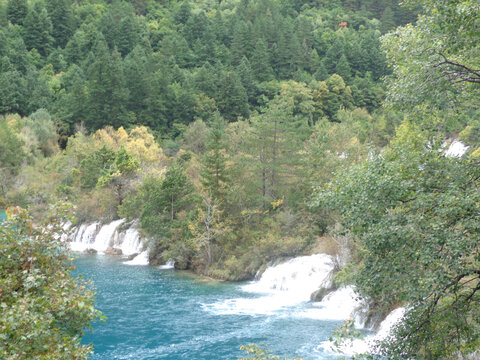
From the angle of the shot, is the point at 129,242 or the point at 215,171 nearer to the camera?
the point at 215,171

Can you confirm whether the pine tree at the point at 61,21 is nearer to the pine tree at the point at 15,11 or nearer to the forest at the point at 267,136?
the forest at the point at 267,136

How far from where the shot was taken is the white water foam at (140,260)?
1512 inches

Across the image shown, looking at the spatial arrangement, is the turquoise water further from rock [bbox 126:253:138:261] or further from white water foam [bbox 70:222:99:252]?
white water foam [bbox 70:222:99:252]

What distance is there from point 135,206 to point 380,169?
114 feet

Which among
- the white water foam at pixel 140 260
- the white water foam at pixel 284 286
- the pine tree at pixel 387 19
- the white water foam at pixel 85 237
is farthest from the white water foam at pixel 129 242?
the pine tree at pixel 387 19

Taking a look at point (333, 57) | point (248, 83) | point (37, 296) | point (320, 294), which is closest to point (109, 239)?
point (320, 294)

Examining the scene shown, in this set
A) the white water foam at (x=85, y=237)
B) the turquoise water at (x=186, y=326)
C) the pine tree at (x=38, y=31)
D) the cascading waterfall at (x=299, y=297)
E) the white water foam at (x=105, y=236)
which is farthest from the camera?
the pine tree at (x=38, y=31)

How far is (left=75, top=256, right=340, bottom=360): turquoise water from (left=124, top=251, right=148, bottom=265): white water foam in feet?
19.4

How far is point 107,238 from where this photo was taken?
43.9 meters

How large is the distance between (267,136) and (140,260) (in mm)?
14664

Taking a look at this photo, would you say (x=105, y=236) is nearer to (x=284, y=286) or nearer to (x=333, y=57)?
(x=284, y=286)

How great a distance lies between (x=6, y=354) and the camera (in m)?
6.66

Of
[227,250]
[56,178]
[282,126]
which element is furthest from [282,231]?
[56,178]

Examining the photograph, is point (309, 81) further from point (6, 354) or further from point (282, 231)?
point (6, 354)
